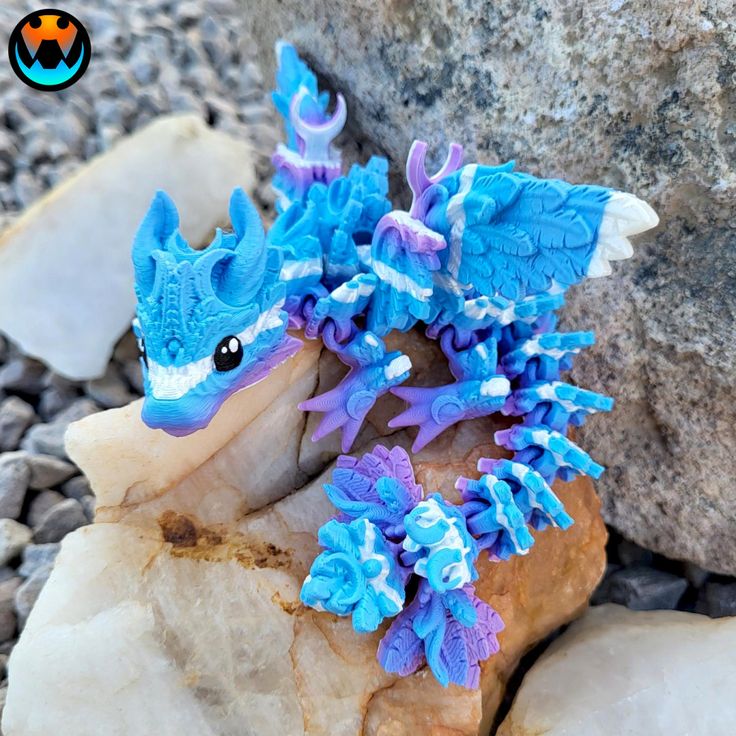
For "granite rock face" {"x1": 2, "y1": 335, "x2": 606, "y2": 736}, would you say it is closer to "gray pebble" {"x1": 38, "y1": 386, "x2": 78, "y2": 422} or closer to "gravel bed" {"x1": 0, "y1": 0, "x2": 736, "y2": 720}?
"gravel bed" {"x1": 0, "y1": 0, "x2": 736, "y2": 720}

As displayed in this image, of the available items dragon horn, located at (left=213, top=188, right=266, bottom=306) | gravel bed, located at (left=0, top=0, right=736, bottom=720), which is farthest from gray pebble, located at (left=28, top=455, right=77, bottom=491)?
dragon horn, located at (left=213, top=188, right=266, bottom=306)

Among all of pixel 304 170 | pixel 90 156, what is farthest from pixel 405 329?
pixel 90 156

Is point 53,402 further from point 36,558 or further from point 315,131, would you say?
point 315,131

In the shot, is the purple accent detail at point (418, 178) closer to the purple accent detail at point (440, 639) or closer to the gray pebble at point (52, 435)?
the purple accent detail at point (440, 639)

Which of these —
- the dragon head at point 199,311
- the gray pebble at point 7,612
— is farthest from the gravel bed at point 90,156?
the dragon head at point 199,311

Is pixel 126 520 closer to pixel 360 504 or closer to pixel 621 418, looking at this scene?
pixel 360 504

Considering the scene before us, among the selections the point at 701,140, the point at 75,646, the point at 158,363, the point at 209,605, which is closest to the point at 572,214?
the point at 701,140

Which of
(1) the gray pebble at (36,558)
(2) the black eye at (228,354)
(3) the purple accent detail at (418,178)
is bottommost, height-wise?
(1) the gray pebble at (36,558)
